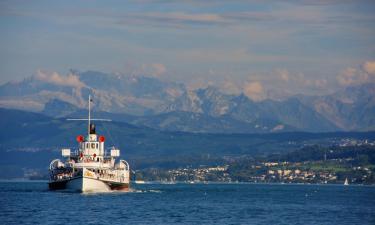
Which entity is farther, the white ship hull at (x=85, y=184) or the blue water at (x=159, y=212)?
the white ship hull at (x=85, y=184)

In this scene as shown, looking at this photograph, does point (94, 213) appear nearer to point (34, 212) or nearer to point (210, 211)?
point (34, 212)

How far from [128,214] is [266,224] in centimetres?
2229

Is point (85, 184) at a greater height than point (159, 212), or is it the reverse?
point (85, 184)

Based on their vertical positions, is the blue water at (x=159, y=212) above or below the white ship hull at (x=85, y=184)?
below

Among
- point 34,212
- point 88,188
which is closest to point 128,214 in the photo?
point 34,212

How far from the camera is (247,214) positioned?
150750 mm

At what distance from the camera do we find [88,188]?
194375mm

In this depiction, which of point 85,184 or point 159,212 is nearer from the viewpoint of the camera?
point 159,212

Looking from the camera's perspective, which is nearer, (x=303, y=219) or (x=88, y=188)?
(x=303, y=219)

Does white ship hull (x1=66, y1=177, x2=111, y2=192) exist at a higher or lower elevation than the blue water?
higher

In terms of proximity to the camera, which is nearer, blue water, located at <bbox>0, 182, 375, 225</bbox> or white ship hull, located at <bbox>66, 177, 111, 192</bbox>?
blue water, located at <bbox>0, 182, 375, 225</bbox>

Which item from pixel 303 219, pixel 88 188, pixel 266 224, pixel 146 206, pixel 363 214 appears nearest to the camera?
pixel 266 224

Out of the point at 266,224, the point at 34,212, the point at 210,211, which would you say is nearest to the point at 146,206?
the point at 210,211

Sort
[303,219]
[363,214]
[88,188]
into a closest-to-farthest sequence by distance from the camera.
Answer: [303,219], [363,214], [88,188]
